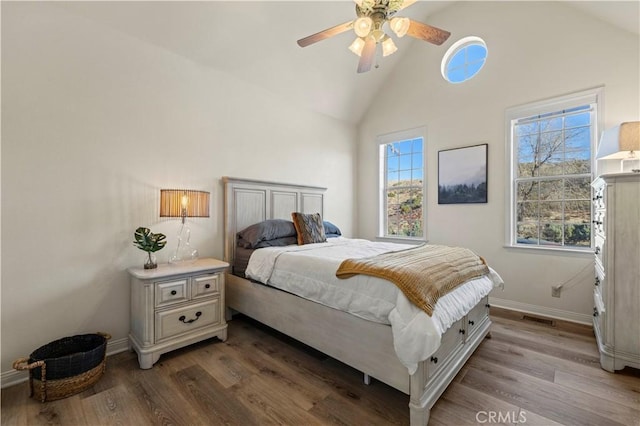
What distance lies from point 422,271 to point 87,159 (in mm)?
2692

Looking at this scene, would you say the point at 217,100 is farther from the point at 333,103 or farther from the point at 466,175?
the point at 466,175

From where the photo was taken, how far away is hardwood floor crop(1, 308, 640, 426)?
1.56 metres

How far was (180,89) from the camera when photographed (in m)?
2.76

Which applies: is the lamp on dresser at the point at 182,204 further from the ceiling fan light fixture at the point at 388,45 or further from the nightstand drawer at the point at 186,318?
the ceiling fan light fixture at the point at 388,45

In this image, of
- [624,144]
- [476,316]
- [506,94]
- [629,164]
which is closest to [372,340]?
[476,316]

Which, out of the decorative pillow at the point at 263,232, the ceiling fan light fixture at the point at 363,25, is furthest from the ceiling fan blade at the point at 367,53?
the decorative pillow at the point at 263,232

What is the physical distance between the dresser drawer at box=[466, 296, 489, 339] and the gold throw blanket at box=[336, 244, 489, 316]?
0.31 m

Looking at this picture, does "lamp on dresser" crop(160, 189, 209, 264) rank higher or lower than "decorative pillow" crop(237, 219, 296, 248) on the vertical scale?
higher

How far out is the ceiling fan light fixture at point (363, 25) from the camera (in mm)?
1877

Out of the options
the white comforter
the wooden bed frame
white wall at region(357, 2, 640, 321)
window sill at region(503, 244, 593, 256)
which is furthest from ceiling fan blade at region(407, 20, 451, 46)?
window sill at region(503, 244, 593, 256)

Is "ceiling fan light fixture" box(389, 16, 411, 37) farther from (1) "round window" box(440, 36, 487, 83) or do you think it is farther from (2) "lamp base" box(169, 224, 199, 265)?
(2) "lamp base" box(169, 224, 199, 265)

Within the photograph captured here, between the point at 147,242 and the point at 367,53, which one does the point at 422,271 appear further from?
the point at 147,242

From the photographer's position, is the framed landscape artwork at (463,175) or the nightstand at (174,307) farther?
the framed landscape artwork at (463,175)

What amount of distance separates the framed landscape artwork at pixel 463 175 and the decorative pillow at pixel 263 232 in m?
2.21
